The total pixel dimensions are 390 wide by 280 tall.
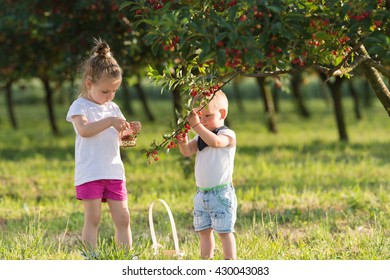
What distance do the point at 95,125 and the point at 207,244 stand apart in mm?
1363

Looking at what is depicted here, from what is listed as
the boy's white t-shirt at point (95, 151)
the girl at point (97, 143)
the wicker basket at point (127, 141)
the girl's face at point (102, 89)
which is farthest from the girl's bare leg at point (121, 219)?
the girl's face at point (102, 89)

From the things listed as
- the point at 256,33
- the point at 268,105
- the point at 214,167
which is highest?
the point at 268,105

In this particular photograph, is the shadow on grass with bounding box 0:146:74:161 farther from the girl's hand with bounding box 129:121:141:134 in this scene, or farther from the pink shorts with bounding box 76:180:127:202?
the girl's hand with bounding box 129:121:141:134

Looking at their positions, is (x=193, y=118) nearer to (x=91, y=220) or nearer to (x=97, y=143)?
(x=97, y=143)

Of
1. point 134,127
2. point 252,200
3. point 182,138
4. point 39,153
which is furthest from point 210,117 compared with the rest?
point 39,153

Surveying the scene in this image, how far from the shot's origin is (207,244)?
632 centimetres

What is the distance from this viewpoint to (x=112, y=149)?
6254 mm

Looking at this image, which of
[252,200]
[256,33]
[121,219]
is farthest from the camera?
[252,200]

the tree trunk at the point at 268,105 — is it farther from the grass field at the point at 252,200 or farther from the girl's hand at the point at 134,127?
the girl's hand at the point at 134,127

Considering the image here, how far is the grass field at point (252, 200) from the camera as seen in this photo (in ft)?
22.6

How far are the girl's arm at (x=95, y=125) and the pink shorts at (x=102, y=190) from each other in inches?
16.6

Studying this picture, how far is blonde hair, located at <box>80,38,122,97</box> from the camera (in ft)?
20.2

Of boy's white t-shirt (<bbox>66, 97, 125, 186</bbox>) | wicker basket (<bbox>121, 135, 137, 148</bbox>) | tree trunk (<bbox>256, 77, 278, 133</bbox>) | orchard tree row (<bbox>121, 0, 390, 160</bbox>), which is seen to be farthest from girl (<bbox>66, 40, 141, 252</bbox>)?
tree trunk (<bbox>256, 77, 278, 133</bbox>)

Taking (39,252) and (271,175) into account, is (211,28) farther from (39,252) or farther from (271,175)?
(271,175)
